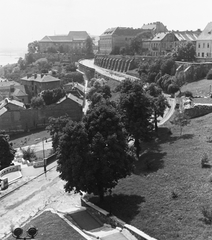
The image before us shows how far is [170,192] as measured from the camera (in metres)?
18.6

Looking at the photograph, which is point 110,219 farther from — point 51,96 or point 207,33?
point 207,33

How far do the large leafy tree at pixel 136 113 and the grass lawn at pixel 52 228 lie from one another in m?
10.0

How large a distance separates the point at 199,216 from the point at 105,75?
60104mm

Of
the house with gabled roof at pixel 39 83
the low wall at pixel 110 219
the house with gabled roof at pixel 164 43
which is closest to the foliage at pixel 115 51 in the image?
the house with gabled roof at pixel 164 43

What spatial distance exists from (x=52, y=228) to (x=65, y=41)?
120282mm

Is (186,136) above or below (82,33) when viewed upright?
below

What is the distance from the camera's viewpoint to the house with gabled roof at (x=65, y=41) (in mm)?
127125

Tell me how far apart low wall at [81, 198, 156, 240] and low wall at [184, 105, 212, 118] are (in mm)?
18001

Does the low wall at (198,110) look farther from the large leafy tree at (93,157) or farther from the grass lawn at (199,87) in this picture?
the large leafy tree at (93,157)

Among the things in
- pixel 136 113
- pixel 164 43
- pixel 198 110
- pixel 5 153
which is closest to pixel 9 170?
pixel 5 153

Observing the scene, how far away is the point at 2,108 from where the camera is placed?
56.2 meters

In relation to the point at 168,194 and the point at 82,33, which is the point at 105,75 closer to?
the point at 168,194

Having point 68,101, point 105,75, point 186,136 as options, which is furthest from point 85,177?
point 105,75

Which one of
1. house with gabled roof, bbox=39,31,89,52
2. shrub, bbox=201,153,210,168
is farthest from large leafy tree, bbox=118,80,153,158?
house with gabled roof, bbox=39,31,89,52
